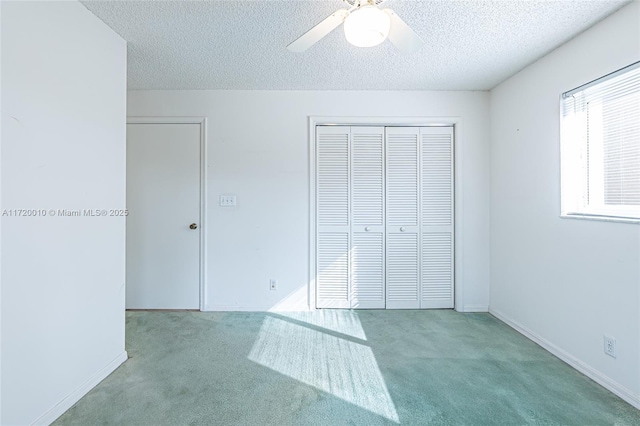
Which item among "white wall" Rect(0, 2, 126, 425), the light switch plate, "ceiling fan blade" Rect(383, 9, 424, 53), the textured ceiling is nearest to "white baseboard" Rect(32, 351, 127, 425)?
"white wall" Rect(0, 2, 126, 425)

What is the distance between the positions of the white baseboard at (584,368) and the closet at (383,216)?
2.37 ft

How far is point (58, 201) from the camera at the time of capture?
150 centimetres

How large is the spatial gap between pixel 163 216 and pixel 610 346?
3707 mm

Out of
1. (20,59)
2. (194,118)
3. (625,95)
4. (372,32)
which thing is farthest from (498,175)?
(20,59)

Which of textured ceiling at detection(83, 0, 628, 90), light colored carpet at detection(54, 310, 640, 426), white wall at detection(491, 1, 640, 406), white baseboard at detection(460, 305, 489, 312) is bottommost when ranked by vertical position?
light colored carpet at detection(54, 310, 640, 426)

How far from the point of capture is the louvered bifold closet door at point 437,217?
2.99 m

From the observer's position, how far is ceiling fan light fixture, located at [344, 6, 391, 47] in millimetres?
1206

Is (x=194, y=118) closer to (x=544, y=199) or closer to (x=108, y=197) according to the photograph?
(x=108, y=197)

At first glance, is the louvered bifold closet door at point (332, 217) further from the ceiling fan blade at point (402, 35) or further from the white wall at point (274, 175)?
the ceiling fan blade at point (402, 35)

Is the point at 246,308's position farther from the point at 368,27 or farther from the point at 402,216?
the point at 368,27

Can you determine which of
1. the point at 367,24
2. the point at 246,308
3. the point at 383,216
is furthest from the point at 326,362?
the point at 367,24

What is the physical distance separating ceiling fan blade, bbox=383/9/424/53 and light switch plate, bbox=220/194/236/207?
82.2 inches

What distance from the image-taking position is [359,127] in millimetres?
2971

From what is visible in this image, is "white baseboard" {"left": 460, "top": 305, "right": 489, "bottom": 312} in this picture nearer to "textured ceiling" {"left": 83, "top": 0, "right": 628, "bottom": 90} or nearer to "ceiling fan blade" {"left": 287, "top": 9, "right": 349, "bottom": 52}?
"textured ceiling" {"left": 83, "top": 0, "right": 628, "bottom": 90}
